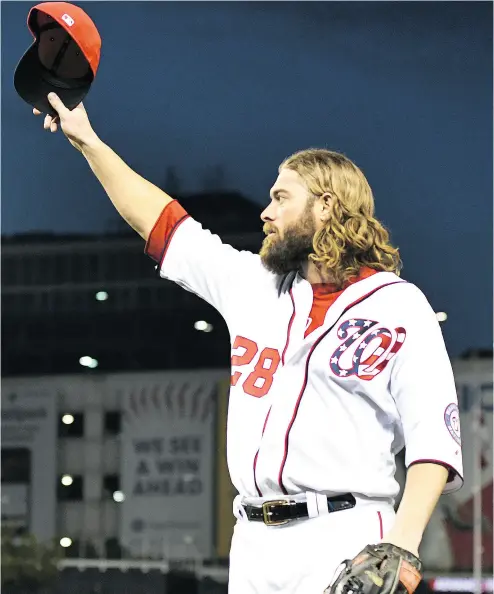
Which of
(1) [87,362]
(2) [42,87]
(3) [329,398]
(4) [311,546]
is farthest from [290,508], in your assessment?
(1) [87,362]

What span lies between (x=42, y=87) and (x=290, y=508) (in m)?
1.13

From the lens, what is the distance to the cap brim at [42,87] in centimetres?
284

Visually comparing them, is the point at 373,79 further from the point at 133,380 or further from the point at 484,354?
the point at 133,380

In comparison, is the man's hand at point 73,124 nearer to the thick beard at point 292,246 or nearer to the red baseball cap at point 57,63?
the red baseball cap at point 57,63

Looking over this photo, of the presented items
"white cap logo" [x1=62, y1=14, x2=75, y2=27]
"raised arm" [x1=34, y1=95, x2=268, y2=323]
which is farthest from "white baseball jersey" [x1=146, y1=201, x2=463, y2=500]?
"white cap logo" [x1=62, y1=14, x2=75, y2=27]

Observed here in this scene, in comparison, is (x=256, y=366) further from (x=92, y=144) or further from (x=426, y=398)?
(x=92, y=144)

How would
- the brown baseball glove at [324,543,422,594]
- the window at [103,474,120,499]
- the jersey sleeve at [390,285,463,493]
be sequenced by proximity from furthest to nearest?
the window at [103,474,120,499] → the jersey sleeve at [390,285,463,493] → the brown baseball glove at [324,543,422,594]

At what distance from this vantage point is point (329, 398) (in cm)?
243

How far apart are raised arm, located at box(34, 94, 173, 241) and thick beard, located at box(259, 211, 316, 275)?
307mm

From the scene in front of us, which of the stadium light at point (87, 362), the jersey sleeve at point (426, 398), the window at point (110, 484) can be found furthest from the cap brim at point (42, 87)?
the stadium light at point (87, 362)

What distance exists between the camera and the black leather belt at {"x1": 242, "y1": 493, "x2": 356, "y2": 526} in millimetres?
2400

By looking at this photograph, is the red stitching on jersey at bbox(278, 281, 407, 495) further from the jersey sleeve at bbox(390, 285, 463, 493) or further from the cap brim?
the cap brim

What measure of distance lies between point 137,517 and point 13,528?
0.96m

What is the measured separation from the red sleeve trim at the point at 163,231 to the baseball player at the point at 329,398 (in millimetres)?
179
